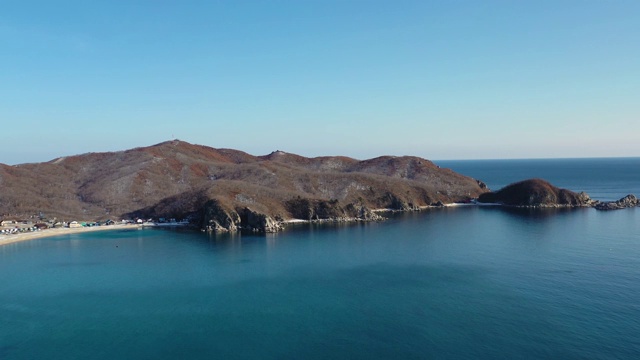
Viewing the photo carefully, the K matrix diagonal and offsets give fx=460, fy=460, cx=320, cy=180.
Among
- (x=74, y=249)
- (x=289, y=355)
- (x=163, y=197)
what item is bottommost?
(x=289, y=355)

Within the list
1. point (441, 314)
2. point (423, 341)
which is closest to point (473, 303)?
point (441, 314)

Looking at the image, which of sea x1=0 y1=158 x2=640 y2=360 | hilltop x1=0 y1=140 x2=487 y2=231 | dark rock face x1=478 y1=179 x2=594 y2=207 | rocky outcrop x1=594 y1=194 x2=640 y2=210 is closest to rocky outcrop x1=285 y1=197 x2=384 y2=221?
hilltop x1=0 y1=140 x2=487 y2=231

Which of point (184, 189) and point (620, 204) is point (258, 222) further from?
point (620, 204)

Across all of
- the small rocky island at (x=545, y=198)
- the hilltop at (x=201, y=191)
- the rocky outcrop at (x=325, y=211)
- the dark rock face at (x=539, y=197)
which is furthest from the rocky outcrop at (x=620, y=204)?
the rocky outcrop at (x=325, y=211)

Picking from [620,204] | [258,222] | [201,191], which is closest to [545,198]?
[620,204]

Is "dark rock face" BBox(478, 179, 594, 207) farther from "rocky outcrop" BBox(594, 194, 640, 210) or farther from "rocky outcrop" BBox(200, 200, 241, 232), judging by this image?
"rocky outcrop" BBox(200, 200, 241, 232)

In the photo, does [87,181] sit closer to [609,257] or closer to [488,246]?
[488,246]

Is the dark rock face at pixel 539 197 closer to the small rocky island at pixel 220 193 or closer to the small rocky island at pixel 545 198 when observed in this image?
the small rocky island at pixel 545 198
